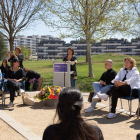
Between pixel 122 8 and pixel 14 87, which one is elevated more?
pixel 122 8

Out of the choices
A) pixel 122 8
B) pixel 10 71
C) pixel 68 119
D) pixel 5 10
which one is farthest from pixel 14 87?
pixel 122 8

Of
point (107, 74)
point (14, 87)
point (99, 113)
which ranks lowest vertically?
point (99, 113)

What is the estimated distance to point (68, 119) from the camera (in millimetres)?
1652

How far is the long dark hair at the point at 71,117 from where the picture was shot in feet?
5.38

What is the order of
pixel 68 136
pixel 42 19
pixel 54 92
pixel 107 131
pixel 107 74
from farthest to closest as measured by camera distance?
pixel 42 19, pixel 54 92, pixel 107 74, pixel 107 131, pixel 68 136

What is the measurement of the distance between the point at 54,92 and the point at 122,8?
24.7ft

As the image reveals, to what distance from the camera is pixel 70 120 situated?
1646mm

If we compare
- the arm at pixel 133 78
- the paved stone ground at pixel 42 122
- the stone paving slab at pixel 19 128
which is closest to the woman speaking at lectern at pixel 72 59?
the paved stone ground at pixel 42 122

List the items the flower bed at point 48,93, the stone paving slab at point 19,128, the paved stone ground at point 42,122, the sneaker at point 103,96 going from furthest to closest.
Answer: the flower bed at point 48,93 < the sneaker at point 103,96 < the paved stone ground at point 42,122 < the stone paving slab at point 19,128

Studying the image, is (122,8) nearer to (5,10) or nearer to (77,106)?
(5,10)

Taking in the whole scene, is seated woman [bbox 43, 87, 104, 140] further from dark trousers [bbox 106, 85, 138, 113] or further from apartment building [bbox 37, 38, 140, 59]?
apartment building [bbox 37, 38, 140, 59]

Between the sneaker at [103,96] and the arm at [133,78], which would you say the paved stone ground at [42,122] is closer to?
the sneaker at [103,96]

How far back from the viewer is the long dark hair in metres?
1.64

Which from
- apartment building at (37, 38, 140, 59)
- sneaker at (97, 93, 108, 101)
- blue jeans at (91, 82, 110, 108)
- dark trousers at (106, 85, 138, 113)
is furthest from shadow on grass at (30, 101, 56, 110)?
apartment building at (37, 38, 140, 59)
